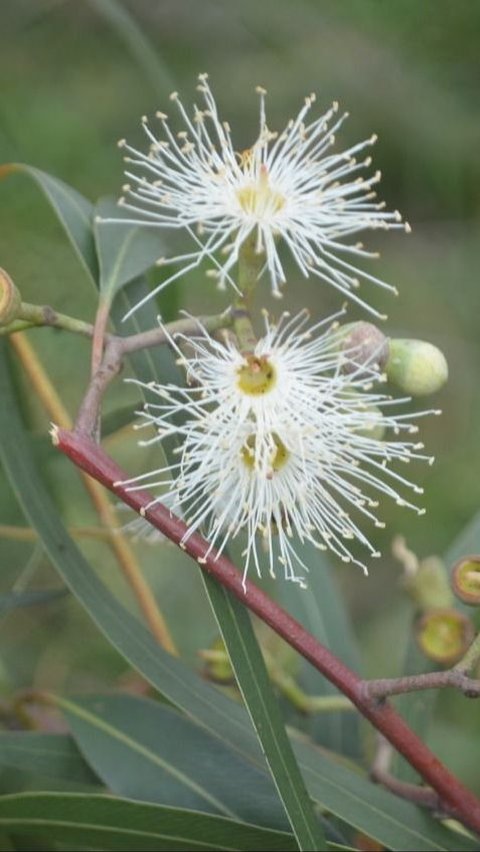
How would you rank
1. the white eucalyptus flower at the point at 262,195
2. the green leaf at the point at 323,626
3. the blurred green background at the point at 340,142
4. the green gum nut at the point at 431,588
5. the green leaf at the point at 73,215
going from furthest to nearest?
1. the blurred green background at the point at 340,142
2. the green leaf at the point at 323,626
3. the green gum nut at the point at 431,588
4. the green leaf at the point at 73,215
5. the white eucalyptus flower at the point at 262,195

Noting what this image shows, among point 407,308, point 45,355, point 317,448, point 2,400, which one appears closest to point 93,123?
point 407,308

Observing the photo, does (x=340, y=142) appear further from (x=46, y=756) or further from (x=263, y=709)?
(x=263, y=709)

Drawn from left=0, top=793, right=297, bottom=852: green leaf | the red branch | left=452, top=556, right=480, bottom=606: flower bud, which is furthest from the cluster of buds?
left=0, top=793, right=297, bottom=852: green leaf

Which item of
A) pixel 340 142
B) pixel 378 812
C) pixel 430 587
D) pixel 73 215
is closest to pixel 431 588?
pixel 430 587

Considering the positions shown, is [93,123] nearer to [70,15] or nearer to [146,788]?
[70,15]

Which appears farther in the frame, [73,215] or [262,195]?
[73,215]

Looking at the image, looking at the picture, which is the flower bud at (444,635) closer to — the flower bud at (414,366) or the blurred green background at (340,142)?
the flower bud at (414,366)

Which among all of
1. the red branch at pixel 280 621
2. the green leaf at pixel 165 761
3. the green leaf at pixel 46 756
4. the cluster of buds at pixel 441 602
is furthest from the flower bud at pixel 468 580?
the green leaf at pixel 46 756
